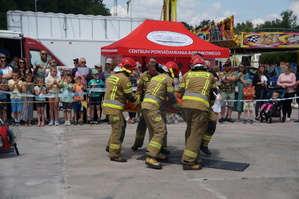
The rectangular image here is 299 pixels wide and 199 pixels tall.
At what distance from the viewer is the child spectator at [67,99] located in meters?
11.0

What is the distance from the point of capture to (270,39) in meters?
23.5

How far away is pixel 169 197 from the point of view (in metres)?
5.11

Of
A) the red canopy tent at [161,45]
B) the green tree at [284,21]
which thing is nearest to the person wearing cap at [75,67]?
the red canopy tent at [161,45]

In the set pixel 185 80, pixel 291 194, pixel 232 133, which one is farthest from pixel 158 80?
pixel 232 133

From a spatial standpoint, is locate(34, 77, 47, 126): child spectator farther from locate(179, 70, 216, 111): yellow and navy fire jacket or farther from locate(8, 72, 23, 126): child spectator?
locate(179, 70, 216, 111): yellow and navy fire jacket

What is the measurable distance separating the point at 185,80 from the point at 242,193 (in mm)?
2444

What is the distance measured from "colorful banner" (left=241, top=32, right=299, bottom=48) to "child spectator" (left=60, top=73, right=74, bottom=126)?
14.8 metres

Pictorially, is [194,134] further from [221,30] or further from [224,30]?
[221,30]

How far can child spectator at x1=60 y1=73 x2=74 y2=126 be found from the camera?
11031 millimetres

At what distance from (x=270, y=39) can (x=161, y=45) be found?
12.8 m

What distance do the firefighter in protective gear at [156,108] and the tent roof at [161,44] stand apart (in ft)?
19.5

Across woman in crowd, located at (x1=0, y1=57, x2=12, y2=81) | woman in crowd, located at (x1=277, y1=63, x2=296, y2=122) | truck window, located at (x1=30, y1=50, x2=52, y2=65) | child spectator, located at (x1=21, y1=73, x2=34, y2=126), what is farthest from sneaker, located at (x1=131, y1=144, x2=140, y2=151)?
truck window, located at (x1=30, y1=50, x2=52, y2=65)

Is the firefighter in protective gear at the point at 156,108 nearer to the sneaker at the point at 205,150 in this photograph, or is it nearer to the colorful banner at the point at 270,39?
the sneaker at the point at 205,150

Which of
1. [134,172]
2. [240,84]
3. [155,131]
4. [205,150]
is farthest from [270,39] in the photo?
[134,172]
